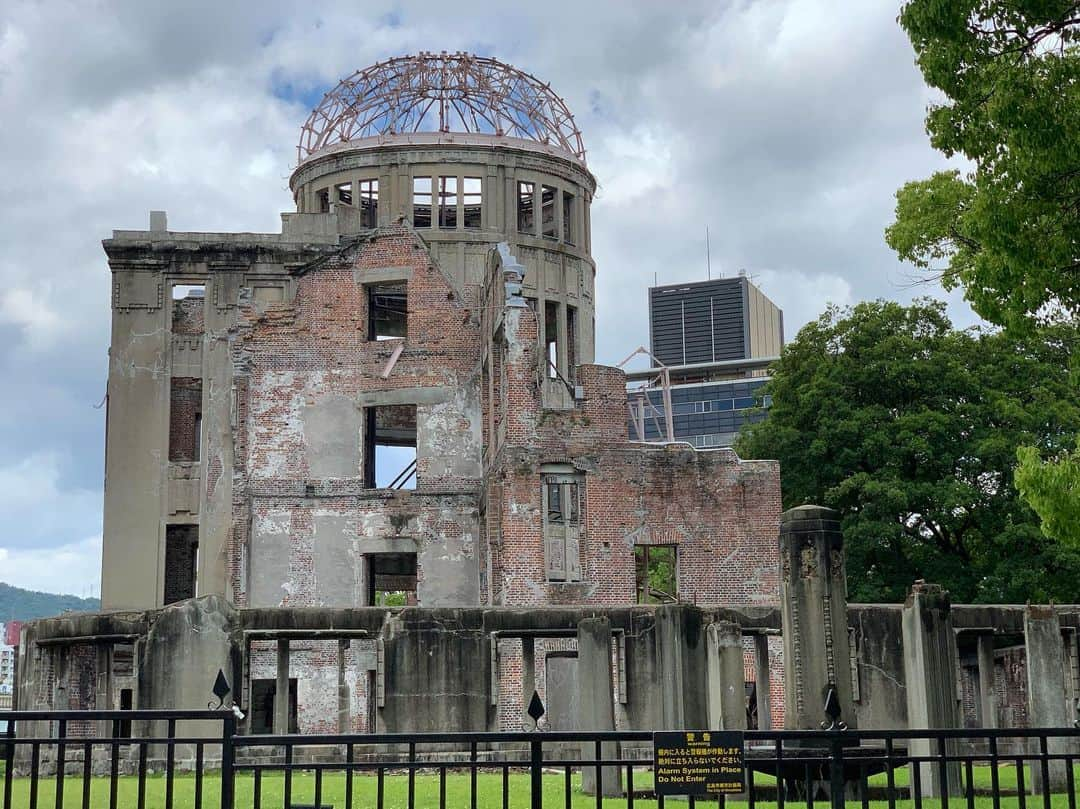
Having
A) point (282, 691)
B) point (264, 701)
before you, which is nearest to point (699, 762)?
point (282, 691)

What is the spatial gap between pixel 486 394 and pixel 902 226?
451 inches

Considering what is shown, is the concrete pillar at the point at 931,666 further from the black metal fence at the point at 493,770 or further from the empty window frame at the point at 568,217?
the empty window frame at the point at 568,217


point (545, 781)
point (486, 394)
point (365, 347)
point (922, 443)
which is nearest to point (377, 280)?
point (365, 347)

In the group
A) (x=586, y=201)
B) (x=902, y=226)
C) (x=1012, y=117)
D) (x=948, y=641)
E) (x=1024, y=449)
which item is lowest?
(x=948, y=641)

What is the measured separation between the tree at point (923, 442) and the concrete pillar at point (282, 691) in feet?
49.2

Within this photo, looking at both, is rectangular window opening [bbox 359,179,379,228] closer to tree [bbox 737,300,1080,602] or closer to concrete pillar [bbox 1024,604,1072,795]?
tree [bbox 737,300,1080,602]

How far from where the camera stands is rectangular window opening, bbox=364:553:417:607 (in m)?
33.4

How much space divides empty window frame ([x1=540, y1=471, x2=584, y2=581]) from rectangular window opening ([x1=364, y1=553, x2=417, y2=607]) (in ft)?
14.3

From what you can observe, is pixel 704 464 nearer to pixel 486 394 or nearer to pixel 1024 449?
pixel 486 394

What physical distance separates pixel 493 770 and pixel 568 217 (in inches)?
855

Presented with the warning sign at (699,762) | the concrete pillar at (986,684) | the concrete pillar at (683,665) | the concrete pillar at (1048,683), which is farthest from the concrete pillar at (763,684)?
the warning sign at (699,762)

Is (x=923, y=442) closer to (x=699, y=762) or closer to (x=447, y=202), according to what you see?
(x=447, y=202)

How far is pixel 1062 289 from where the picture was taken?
14.2m

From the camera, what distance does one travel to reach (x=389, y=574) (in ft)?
124
